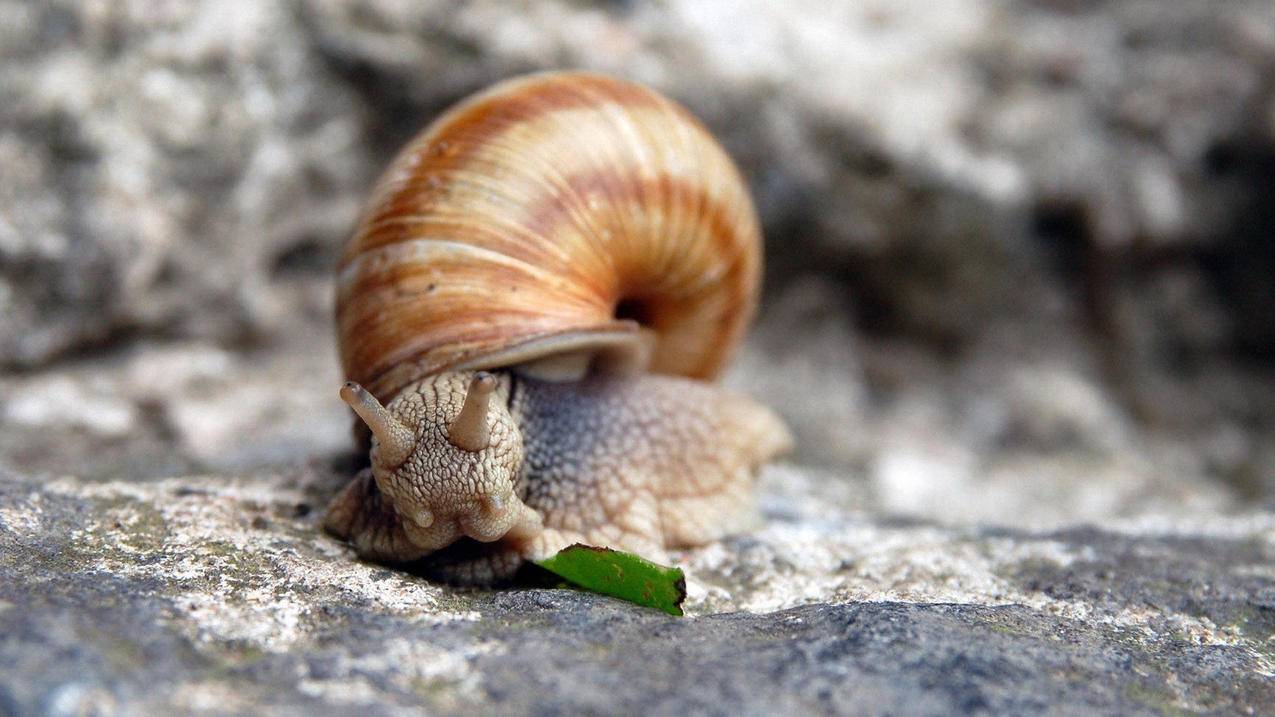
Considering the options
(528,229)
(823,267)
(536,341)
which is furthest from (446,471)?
(823,267)

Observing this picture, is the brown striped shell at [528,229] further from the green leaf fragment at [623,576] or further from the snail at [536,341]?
the green leaf fragment at [623,576]

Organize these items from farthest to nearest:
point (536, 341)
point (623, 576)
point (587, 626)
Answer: point (536, 341)
point (623, 576)
point (587, 626)

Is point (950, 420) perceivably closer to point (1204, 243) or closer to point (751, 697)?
point (1204, 243)

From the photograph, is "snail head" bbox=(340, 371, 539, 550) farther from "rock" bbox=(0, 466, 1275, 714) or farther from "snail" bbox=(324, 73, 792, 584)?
"rock" bbox=(0, 466, 1275, 714)

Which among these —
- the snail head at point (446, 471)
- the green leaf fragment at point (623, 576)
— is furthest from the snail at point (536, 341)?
the green leaf fragment at point (623, 576)

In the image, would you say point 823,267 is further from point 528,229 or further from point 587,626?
point 587,626

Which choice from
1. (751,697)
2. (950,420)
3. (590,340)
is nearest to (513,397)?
(590,340)
